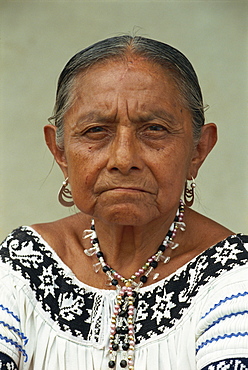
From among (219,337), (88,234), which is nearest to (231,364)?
(219,337)

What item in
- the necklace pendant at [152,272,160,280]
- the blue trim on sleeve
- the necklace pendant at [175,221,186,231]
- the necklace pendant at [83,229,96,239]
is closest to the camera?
the blue trim on sleeve

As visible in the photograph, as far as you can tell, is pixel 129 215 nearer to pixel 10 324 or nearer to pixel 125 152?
pixel 125 152

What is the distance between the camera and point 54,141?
3066mm

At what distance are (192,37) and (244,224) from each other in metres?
1.33

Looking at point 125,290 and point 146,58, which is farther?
point 125,290

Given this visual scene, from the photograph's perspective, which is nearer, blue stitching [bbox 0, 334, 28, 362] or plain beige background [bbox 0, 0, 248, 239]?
blue stitching [bbox 0, 334, 28, 362]

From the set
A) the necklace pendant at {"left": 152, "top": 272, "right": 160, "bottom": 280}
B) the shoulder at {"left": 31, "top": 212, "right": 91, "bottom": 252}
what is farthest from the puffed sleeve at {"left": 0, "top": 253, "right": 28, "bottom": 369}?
the necklace pendant at {"left": 152, "top": 272, "right": 160, "bottom": 280}

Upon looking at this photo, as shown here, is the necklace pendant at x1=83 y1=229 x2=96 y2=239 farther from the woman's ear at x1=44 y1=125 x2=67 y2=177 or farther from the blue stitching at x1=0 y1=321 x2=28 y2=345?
the blue stitching at x1=0 y1=321 x2=28 y2=345

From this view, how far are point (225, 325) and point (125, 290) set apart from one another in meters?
0.54

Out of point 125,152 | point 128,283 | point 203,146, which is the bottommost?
point 128,283

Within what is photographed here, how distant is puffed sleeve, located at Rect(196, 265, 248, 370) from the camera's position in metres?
2.37

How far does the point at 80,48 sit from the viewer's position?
17.8 ft

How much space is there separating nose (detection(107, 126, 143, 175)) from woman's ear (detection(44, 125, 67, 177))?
1.19 feet

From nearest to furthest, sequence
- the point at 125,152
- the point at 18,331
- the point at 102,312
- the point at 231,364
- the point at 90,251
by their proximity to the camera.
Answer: the point at 231,364 < the point at 125,152 < the point at 18,331 < the point at 102,312 < the point at 90,251
